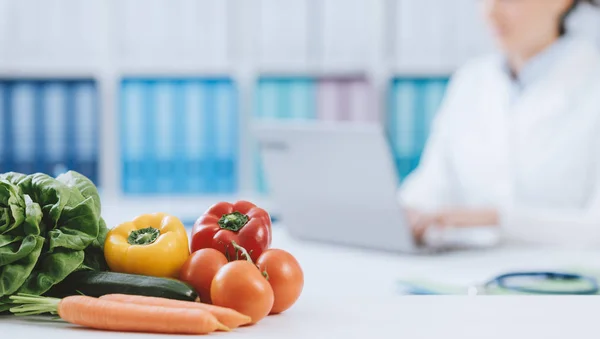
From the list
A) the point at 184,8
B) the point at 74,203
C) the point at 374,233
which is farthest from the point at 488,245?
the point at 184,8

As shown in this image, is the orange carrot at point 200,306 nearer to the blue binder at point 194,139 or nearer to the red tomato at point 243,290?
the red tomato at point 243,290

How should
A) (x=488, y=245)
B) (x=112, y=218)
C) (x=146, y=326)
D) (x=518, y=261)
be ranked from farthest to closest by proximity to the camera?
1. (x=112, y=218)
2. (x=488, y=245)
3. (x=518, y=261)
4. (x=146, y=326)

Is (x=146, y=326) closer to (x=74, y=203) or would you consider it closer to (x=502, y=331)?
(x=74, y=203)

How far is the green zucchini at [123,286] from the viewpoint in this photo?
1.04m

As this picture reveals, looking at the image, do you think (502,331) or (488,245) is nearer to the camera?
(502,331)

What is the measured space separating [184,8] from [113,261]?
245cm

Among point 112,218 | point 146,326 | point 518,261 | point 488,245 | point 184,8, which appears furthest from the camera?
point 184,8

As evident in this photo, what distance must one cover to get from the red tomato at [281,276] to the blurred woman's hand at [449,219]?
120 centimetres

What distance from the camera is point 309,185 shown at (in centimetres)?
218

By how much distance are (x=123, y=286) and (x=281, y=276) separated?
0.20 m

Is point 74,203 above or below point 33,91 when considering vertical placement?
below

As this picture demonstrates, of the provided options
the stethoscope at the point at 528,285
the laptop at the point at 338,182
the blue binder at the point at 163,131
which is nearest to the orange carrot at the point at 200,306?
the stethoscope at the point at 528,285

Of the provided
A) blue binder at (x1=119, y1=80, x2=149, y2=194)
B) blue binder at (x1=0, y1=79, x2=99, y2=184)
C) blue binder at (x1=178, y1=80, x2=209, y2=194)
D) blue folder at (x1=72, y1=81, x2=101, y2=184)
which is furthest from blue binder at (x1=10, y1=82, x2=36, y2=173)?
blue binder at (x1=178, y1=80, x2=209, y2=194)

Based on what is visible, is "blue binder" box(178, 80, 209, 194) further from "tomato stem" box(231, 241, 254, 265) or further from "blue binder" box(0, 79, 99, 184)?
"tomato stem" box(231, 241, 254, 265)
